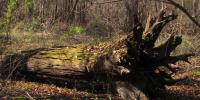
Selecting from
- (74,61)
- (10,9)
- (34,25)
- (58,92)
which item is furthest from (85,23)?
(58,92)

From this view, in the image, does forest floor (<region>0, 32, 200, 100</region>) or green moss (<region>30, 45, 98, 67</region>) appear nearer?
forest floor (<region>0, 32, 200, 100</region>)

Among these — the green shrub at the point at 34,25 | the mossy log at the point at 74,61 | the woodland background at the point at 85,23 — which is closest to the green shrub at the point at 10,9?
the mossy log at the point at 74,61

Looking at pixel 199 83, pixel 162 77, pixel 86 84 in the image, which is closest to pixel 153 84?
pixel 162 77

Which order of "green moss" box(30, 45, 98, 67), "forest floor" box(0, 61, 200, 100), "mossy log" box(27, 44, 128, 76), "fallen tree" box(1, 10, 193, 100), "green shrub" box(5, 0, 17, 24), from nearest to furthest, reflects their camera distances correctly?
"fallen tree" box(1, 10, 193, 100)
"mossy log" box(27, 44, 128, 76)
"forest floor" box(0, 61, 200, 100)
"green moss" box(30, 45, 98, 67)
"green shrub" box(5, 0, 17, 24)

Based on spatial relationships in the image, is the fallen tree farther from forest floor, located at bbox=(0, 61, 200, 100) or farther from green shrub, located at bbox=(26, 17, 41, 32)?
green shrub, located at bbox=(26, 17, 41, 32)

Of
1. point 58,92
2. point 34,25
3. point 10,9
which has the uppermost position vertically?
point 10,9

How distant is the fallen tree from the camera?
6949 millimetres

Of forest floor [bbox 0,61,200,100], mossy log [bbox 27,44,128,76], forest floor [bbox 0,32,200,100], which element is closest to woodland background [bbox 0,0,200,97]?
forest floor [bbox 0,32,200,100]

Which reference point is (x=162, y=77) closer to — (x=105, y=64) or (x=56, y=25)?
(x=105, y=64)

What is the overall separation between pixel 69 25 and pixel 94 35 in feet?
3.82

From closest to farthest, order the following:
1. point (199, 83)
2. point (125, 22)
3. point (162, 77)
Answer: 1. point (162, 77)
2. point (199, 83)
3. point (125, 22)

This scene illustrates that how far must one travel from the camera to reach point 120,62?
6.83 m

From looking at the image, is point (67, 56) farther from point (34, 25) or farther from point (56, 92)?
point (34, 25)

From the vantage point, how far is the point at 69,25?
53.1 feet
